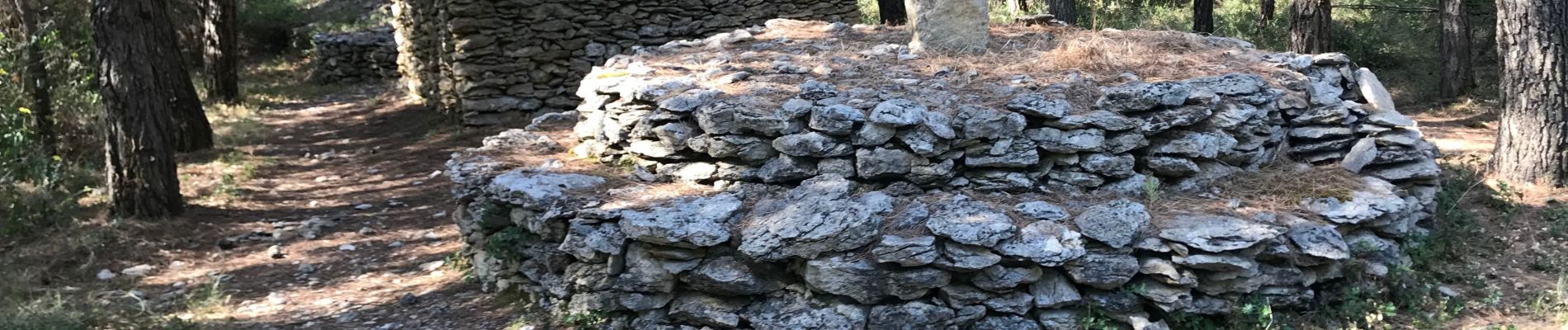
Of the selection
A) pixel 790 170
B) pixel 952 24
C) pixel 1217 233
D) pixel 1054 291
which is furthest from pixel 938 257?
pixel 952 24

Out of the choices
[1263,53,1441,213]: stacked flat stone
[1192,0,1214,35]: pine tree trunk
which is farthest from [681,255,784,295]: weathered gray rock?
[1192,0,1214,35]: pine tree trunk

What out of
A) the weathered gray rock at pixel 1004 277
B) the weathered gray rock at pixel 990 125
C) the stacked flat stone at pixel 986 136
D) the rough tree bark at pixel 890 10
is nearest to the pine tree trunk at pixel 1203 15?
the rough tree bark at pixel 890 10

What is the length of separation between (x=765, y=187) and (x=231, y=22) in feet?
37.4

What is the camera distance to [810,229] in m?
4.26

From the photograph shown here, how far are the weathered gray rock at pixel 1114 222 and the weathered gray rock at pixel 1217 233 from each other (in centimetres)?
11

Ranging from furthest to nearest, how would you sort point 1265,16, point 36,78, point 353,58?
point 353,58 → point 1265,16 → point 36,78

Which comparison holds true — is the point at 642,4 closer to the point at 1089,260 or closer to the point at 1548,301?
the point at 1089,260

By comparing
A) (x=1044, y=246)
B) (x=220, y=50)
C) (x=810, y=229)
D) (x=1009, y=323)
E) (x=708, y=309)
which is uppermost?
(x=220, y=50)

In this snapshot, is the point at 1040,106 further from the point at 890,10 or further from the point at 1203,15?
the point at 1203,15

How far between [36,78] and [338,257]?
11.4ft

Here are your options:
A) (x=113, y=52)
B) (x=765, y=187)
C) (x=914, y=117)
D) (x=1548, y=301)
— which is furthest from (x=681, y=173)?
(x=113, y=52)

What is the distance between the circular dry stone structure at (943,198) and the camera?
4.25m

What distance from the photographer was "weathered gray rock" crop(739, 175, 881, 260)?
424 centimetres

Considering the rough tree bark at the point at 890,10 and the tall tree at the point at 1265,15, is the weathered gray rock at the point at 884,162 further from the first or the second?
the tall tree at the point at 1265,15
